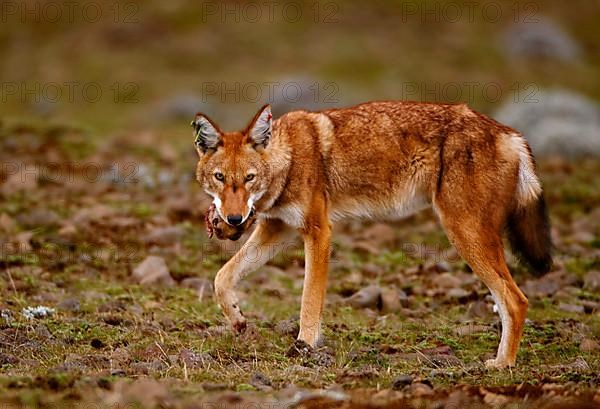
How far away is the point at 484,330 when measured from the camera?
9094 mm

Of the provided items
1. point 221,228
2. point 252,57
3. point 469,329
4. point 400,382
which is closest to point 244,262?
point 221,228

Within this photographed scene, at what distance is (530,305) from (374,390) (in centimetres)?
419

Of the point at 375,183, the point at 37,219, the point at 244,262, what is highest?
the point at 375,183

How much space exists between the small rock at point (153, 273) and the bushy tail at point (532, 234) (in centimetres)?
404

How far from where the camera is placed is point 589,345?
328 inches

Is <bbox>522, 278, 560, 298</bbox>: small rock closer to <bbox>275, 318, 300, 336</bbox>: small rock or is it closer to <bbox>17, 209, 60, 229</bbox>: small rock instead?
<bbox>275, 318, 300, 336</bbox>: small rock

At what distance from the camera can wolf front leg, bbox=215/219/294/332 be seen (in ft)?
28.7

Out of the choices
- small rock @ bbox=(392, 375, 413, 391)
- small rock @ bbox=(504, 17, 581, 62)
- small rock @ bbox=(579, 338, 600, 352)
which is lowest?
small rock @ bbox=(579, 338, 600, 352)

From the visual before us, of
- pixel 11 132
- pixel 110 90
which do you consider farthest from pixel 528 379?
pixel 110 90

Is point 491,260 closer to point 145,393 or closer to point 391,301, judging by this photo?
point 391,301

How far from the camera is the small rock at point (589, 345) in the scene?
27.2ft

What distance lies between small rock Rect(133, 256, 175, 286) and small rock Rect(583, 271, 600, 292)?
194 inches

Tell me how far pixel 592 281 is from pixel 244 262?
4461 mm

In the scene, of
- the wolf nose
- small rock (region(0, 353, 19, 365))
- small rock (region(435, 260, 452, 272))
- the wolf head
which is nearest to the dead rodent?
the wolf head
